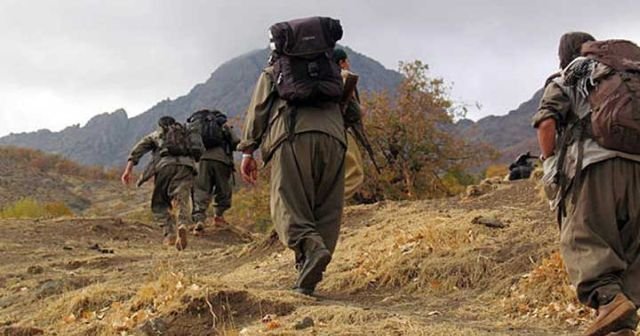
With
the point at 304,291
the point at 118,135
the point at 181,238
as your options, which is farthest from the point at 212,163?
the point at 118,135

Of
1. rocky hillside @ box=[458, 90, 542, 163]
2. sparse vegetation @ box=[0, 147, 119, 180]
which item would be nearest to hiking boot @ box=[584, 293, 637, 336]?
sparse vegetation @ box=[0, 147, 119, 180]

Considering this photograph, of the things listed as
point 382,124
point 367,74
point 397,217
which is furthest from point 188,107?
point 397,217

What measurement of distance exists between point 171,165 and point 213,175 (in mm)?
2189

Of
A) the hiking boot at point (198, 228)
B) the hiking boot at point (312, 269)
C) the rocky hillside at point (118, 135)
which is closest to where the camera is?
the hiking boot at point (312, 269)

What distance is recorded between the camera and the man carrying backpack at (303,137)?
20.2ft

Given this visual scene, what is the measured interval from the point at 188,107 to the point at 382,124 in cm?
17460

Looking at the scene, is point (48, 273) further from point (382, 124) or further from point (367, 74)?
point (367, 74)

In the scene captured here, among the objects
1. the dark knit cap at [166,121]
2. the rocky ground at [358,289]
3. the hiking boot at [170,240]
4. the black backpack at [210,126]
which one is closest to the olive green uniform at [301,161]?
the rocky ground at [358,289]

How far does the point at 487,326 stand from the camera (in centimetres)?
537

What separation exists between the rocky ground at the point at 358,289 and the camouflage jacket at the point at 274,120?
1.10 metres

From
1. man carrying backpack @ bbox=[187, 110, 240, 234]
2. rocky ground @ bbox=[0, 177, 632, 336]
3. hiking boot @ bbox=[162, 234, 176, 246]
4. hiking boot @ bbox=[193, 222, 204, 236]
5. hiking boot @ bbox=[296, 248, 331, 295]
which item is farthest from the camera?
hiking boot @ bbox=[193, 222, 204, 236]

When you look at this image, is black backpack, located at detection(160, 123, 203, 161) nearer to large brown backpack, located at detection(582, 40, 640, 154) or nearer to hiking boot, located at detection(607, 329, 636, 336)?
large brown backpack, located at detection(582, 40, 640, 154)

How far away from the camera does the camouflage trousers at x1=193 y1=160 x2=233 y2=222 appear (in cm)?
1446

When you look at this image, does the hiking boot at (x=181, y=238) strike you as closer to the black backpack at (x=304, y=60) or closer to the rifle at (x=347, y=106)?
the rifle at (x=347, y=106)
